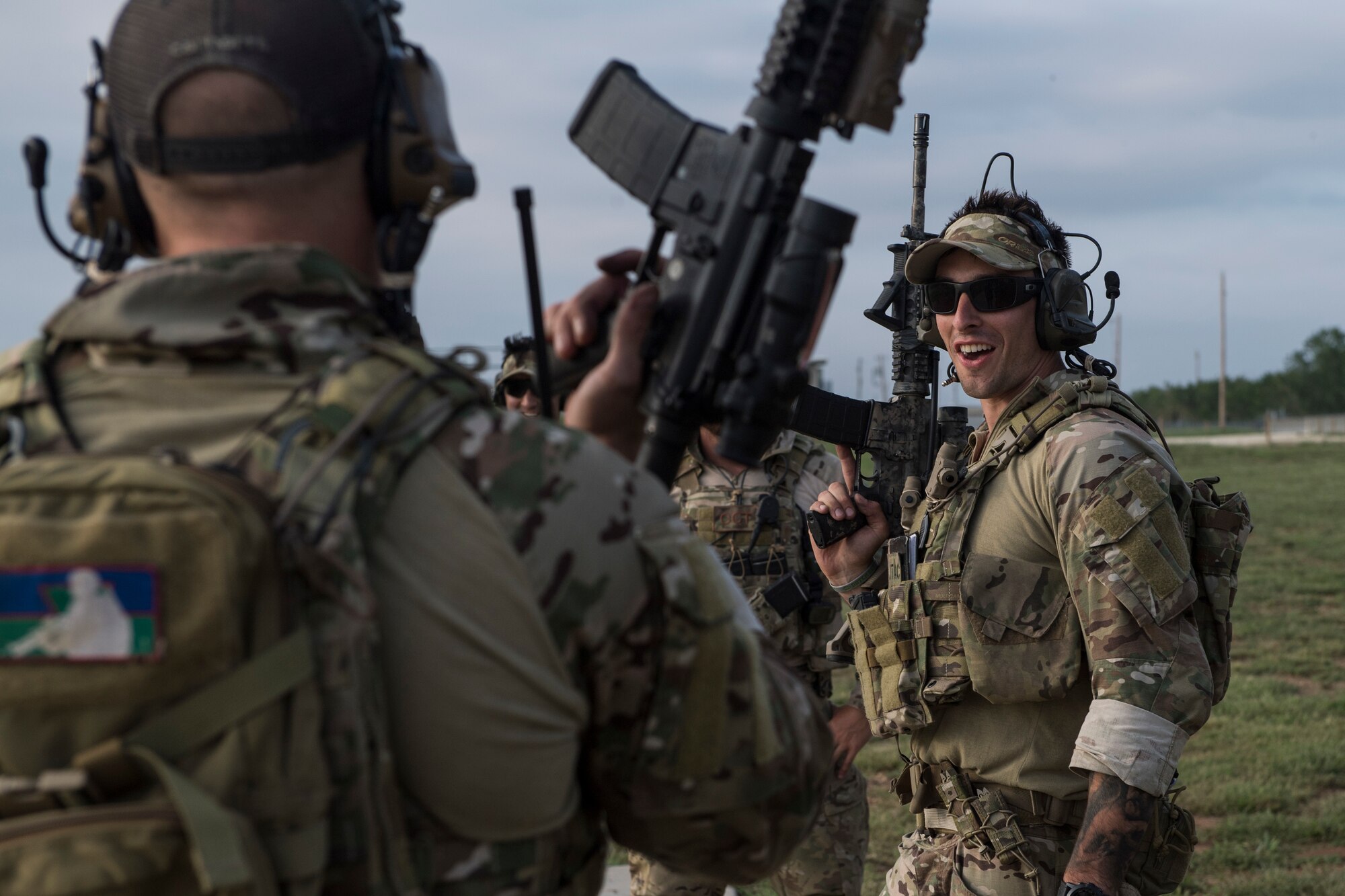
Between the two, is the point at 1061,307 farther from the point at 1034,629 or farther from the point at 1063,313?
the point at 1034,629

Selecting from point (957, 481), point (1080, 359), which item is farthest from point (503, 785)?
point (1080, 359)

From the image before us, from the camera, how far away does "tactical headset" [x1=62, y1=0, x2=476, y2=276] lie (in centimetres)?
161

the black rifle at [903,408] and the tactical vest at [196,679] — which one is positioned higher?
the black rifle at [903,408]

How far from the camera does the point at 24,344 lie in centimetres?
153

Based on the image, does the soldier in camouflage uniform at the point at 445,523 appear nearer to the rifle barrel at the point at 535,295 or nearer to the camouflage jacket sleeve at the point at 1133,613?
the rifle barrel at the point at 535,295

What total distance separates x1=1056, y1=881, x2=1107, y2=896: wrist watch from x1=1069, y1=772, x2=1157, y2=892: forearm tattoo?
0.02m

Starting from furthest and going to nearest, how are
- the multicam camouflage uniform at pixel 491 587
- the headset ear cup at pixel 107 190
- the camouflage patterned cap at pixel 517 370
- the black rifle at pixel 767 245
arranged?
the camouflage patterned cap at pixel 517 370 < the black rifle at pixel 767 245 < the headset ear cup at pixel 107 190 < the multicam camouflage uniform at pixel 491 587

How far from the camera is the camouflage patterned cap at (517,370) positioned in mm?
2568

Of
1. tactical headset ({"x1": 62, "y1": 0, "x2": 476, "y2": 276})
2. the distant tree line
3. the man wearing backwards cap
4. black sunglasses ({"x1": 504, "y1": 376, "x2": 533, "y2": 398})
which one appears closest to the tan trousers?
the man wearing backwards cap

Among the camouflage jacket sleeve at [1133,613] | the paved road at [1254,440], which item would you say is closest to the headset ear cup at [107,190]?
the camouflage jacket sleeve at [1133,613]

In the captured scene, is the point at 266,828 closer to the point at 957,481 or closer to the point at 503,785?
the point at 503,785

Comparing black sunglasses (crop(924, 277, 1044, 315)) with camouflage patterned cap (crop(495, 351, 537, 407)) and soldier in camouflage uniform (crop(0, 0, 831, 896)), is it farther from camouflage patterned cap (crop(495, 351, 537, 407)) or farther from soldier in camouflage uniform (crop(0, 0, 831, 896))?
soldier in camouflage uniform (crop(0, 0, 831, 896))

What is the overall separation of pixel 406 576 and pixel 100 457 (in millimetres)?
353

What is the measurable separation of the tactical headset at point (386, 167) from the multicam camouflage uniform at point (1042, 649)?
211cm
